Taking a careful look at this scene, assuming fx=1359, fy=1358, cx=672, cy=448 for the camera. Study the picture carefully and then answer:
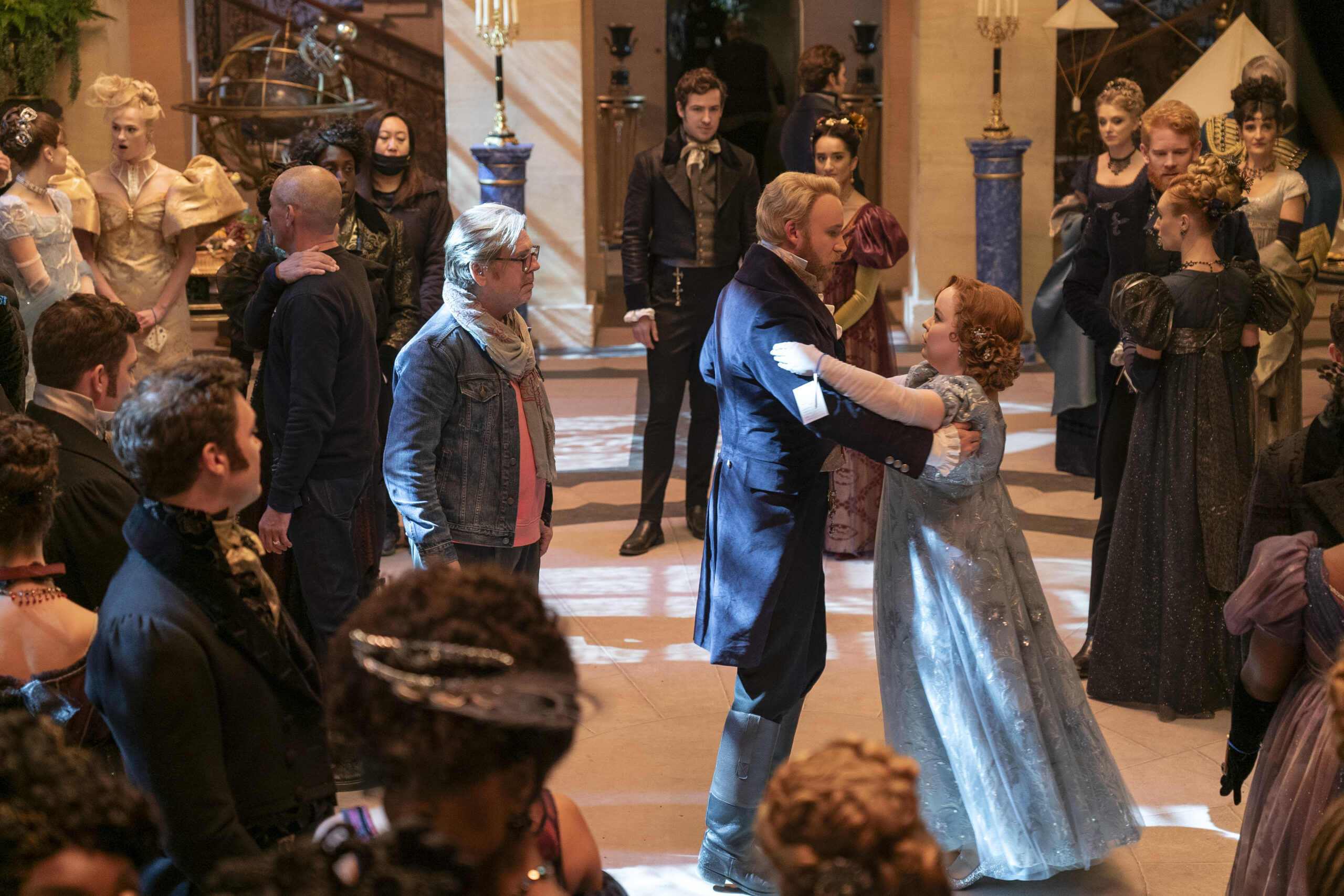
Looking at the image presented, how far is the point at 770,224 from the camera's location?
118 inches

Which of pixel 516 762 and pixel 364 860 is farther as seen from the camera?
pixel 516 762

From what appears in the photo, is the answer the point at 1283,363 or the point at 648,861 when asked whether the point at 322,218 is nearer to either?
the point at 648,861

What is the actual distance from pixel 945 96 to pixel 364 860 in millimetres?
9186

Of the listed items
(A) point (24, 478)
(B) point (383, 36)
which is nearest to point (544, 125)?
(B) point (383, 36)

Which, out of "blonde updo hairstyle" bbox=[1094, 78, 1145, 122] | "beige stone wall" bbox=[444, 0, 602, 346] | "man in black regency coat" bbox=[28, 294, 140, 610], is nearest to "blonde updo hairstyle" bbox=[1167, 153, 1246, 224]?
"blonde updo hairstyle" bbox=[1094, 78, 1145, 122]

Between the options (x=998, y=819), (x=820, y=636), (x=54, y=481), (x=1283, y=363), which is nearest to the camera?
(x=54, y=481)

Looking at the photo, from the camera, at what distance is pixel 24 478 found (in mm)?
2156

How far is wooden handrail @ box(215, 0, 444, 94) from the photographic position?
14.6 metres

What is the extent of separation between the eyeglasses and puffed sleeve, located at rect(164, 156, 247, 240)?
2.55 m

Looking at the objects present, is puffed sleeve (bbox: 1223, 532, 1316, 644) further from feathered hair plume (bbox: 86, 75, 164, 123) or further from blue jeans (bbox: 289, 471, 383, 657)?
feathered hair plume (bbox: 86, 75, 164, 123)

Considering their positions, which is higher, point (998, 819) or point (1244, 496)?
point (1244, 496)

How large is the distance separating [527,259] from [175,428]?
1.33 metres

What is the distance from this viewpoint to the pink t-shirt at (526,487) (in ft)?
10.2

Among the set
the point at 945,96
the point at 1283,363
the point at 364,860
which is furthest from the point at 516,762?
the point at 945,96
